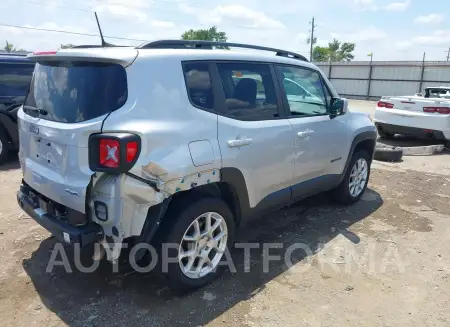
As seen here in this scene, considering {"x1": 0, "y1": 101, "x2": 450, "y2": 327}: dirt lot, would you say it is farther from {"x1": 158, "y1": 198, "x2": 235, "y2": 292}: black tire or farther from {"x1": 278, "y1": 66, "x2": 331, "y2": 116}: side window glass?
{"x1": 278, "y1": 66, "x2": 331, "y2": 116}: side window glass

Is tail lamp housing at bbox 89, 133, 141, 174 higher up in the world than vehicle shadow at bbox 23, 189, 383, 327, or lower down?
higher up

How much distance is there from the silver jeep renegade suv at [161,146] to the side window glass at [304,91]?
0.05m

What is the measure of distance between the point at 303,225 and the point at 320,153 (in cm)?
92

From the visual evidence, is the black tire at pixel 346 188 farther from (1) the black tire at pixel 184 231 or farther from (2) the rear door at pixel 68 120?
(2) the rear door at pixel 68 120

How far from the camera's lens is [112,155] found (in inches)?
101

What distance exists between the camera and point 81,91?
9.15 ft

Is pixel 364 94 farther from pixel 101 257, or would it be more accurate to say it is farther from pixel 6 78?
pixel 101 257

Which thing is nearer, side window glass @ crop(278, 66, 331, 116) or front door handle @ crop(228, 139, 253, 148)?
front door handle @ crop(228, 139, 253, 148)

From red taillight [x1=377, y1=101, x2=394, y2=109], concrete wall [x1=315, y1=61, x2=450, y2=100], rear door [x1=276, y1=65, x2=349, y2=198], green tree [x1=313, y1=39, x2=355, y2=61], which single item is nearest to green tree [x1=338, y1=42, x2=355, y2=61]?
green tree [x1=313, y1=39, x2=355, y2=61]

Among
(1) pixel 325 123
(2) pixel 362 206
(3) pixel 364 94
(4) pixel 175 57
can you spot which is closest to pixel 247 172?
(4) pixel 175 57

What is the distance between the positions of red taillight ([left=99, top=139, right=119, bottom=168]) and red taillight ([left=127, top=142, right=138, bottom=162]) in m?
0.06

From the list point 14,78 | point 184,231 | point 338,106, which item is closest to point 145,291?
point 184,231

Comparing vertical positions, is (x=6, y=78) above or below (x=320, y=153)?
above

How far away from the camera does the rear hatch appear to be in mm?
2678
